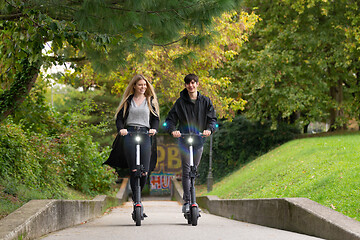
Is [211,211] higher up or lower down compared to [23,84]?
lower down

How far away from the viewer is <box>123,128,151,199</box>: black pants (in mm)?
7266

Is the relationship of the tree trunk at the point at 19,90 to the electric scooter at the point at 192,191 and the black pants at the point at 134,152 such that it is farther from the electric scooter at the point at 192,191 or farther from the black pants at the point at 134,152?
the electric scooter at the point at 192,191

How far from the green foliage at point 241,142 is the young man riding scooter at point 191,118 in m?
22.0

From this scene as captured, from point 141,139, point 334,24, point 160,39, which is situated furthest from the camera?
point 334,24

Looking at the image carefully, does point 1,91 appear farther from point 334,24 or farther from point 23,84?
point 334,24

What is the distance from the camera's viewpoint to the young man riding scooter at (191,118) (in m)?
7.16

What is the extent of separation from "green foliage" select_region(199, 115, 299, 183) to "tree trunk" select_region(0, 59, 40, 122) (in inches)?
804

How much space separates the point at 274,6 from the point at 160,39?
18.9m

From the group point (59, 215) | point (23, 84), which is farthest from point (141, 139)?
point (23, 84)

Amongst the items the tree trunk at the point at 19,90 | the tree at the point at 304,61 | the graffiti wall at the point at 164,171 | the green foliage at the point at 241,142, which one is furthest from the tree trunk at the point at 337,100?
the tree trunk at the point at 19,90

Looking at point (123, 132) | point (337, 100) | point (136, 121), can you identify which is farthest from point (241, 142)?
point (123, 132)

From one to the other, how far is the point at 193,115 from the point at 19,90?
14.8 feet

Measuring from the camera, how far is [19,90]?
398 inches

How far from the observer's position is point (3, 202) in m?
6.81
